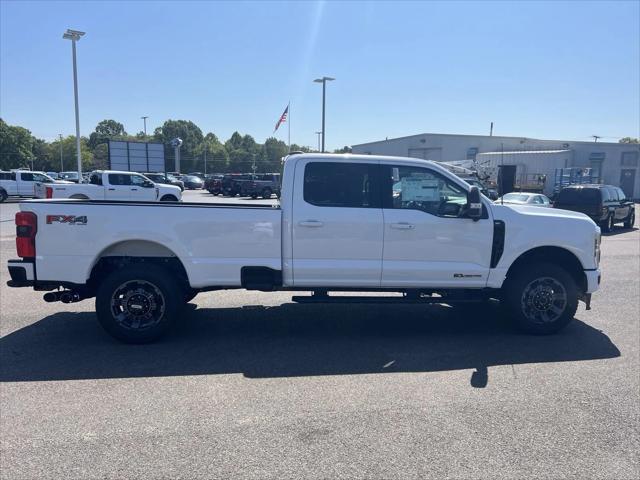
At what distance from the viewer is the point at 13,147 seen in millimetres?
79375

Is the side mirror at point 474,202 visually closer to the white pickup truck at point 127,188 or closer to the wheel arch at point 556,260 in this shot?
the wheel arch at point 556,260

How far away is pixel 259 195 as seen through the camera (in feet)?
119

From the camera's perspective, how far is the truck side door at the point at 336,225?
555 cm

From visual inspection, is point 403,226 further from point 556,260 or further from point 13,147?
point 13,147

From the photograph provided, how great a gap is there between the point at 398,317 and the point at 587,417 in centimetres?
305

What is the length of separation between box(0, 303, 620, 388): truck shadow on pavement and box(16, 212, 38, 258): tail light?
108 cm

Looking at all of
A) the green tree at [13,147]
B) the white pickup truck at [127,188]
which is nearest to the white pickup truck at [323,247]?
the white pickup truck at [127,188]

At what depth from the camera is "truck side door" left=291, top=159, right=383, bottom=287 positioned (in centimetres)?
555

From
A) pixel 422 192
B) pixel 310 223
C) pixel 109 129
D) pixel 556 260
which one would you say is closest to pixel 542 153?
pixel 556 260

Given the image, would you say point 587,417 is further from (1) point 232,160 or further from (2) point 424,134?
(1) point 232,160

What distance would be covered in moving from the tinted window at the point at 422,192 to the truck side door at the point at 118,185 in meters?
18.9

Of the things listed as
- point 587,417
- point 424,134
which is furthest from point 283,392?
point 424,134

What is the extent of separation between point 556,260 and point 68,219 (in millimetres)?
5885

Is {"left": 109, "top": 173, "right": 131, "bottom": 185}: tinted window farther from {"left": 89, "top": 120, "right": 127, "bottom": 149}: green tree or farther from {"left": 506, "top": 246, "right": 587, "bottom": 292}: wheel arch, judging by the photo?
{"left": 89, "top": 120, "right": 127, "bottom": 149}: green tree
